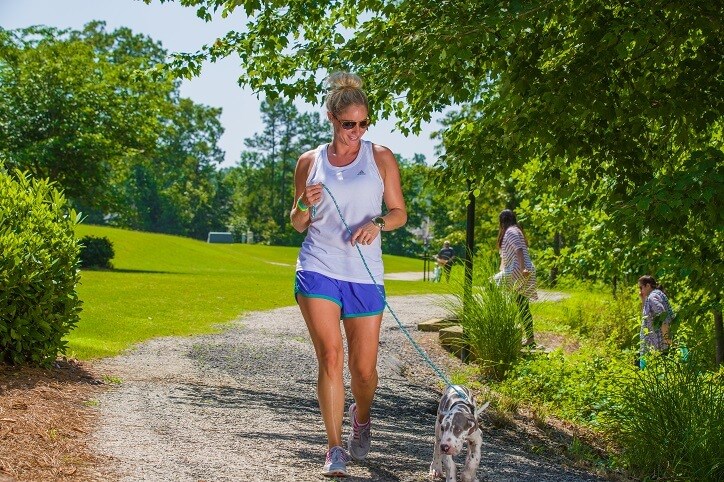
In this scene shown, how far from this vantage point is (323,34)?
35.6ft

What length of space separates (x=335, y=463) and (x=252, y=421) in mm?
1915

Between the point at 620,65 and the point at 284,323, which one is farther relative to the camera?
the point at 284,323

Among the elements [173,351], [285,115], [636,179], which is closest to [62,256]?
[173,351]

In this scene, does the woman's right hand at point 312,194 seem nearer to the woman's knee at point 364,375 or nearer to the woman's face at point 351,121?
the woman's face at point 351,121

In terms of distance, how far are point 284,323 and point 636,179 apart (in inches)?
335

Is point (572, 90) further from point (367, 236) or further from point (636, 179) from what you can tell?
point (367, 236)

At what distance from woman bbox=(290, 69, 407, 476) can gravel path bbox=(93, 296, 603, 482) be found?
0.68m

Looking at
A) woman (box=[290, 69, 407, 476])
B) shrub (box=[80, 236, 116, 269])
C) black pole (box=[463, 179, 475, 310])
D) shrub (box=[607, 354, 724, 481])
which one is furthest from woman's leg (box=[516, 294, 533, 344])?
shrub (box=[80, 236, 116, 269])

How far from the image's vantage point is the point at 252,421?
7070 mm

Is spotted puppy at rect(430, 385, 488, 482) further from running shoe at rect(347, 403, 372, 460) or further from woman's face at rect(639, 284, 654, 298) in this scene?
woman's face at rect(639, 284, 654, 298)

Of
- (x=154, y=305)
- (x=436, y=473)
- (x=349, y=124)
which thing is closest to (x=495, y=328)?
(x=436, y=473)

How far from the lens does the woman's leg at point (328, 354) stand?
5.25 metres

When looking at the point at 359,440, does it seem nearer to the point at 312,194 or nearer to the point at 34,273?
the point at 312,194

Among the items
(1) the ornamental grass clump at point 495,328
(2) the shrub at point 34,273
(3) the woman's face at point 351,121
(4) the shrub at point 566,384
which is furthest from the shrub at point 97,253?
(3) the woman's face at point 351,121
